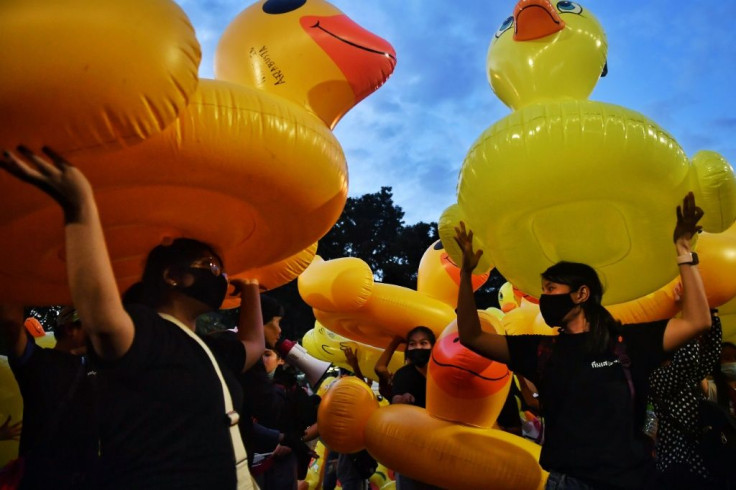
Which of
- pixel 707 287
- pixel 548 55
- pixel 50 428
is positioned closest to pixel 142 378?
pixel 50 428

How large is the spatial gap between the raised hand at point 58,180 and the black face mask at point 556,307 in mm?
1908

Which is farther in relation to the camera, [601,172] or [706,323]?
[601,172]

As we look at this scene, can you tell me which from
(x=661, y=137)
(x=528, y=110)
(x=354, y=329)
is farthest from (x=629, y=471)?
(x=354, y=329)

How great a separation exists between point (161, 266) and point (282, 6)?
5.14ft

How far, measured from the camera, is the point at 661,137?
254 centimetres

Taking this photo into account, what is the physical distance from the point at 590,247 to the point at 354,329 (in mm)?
3736

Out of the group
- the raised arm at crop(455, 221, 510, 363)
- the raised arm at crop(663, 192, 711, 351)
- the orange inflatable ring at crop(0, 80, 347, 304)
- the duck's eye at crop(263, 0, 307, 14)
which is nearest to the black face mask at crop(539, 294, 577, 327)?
the raised arm at crop(455, 221, 510, 363)

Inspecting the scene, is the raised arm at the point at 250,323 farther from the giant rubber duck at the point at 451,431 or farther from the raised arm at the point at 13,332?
the giant rubber duck at the point at 451,431

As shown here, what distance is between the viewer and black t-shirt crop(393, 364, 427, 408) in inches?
174

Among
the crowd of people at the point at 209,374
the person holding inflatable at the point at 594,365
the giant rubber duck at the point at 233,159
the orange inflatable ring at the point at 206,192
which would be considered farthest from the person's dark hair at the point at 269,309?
the person holding inflatable at the point at 594,365

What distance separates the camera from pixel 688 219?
2543mm

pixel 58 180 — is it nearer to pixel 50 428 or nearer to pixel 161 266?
pixel 161 266

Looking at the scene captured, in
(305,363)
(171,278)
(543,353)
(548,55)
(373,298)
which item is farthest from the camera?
(373,298)

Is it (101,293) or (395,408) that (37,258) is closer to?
(101,293)
